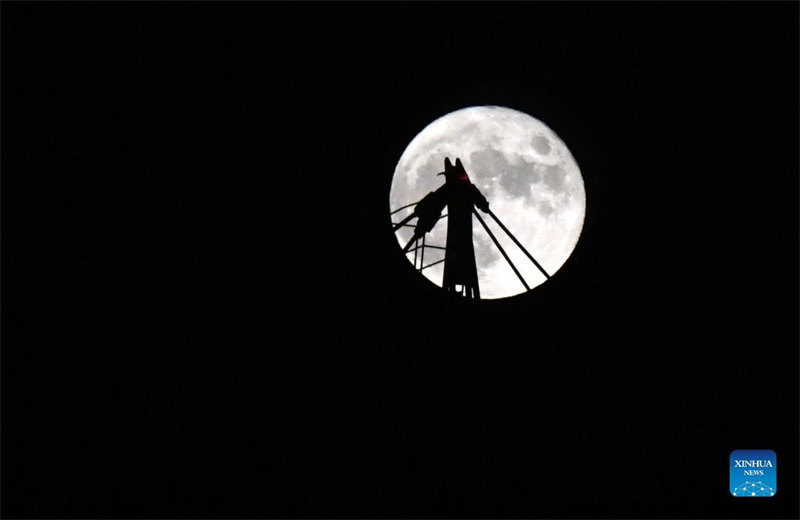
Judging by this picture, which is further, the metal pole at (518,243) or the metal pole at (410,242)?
the metal pole at (410,242)

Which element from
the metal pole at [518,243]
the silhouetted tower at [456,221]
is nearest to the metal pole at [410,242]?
the silhouetted tower at [456,221]

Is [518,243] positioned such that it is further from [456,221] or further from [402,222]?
[402,222]

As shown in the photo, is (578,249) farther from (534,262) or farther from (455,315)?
(455,315)

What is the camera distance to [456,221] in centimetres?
508

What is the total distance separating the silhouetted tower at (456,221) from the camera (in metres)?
5.00

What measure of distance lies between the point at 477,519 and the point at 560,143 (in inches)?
118

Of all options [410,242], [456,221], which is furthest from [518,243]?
[410,242]

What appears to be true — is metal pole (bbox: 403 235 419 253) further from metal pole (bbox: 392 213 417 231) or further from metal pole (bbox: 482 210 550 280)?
metal pole (bbox: 482 210 550 280)

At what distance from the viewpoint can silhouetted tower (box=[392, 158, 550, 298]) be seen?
5000 mm

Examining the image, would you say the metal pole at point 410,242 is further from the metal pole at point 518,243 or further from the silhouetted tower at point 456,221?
the metal pole at point 518,243

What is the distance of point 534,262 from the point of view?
4.92 m

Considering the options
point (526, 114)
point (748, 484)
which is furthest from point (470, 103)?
point (748, 484)

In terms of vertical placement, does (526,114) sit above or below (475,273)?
above

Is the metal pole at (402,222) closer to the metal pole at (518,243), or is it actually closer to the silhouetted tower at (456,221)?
the silhouetted tower at (456,221)
